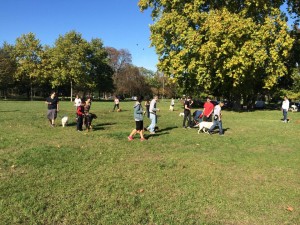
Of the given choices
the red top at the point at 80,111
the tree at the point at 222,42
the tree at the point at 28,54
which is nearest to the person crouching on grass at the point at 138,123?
the red top at the point at 80,111

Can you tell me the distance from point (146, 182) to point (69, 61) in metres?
60.9

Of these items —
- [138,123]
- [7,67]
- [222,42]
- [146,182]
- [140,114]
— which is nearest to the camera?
[146,182]

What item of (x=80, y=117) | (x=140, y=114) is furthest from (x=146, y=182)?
(x=80, y=117)

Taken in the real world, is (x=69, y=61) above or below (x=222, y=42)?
above

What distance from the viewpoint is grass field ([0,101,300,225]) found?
5496mm

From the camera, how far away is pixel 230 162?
30.6ft

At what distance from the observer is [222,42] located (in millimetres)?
29906

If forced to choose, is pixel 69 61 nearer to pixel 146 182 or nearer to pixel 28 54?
pixel 28 54

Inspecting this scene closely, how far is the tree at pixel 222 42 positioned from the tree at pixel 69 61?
3110 cm

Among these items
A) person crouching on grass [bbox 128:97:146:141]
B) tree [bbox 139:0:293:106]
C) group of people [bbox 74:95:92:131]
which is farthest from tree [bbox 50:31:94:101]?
person crouching on grass [bbox 128:97:146:141]

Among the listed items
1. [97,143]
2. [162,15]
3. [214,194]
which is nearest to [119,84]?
[162,15]

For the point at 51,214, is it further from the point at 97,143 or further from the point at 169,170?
the point at 97,143

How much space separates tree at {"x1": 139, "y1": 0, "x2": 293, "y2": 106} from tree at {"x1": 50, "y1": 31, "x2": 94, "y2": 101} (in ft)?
102

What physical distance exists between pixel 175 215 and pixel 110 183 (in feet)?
6.73
